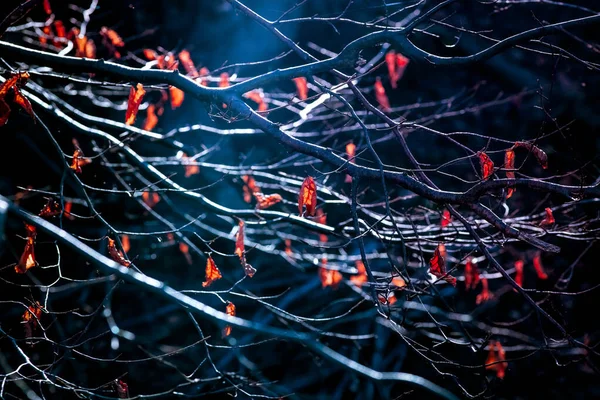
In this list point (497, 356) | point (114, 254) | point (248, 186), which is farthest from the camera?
point (497, 356)

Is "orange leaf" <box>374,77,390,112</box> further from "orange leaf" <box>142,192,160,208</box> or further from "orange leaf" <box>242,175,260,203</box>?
"orange leaf" <box>142,192,160,208</box>

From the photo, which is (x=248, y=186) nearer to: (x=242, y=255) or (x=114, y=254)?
(x=242, y=255)

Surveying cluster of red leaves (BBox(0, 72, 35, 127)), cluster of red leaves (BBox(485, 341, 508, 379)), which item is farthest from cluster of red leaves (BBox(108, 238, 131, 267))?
cluster of red leaves (BBox(485, 341, 508, 379))

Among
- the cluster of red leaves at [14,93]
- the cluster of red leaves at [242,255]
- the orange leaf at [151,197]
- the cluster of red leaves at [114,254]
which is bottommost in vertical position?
the orange leaf at [151,197]

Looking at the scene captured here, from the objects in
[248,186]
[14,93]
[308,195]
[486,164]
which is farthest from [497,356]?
[14,93]

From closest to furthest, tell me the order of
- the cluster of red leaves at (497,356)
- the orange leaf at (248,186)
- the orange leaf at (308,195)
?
1. the orange leaf at (308,195)
2. the cluster of red leaves at (497,356)
3. the orange leaf at (248,186)

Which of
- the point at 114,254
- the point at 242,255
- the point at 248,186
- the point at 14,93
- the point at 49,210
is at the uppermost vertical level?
the point at 14,93

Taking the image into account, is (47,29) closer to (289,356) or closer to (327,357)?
(327,357)

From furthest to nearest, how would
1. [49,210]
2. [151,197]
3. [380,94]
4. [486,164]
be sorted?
1. [151,197]
2. [380,94]
3. [49,210]
4. [486,164]

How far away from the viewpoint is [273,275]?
7.49 meters

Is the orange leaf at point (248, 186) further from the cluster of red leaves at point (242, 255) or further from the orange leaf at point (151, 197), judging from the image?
the cluster of red leaves at point (242, 255)

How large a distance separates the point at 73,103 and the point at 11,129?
0.88 m

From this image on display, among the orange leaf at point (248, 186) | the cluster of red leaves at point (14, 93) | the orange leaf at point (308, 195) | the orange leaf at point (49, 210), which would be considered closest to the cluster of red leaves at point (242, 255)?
the orange leaf at point (308, 195)

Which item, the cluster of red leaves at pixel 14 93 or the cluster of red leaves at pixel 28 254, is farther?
the cluster of red leaves at pixel 28 254
